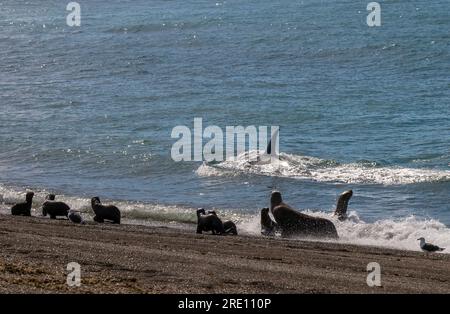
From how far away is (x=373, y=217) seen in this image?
20203mm

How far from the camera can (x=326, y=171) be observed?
82.5ft

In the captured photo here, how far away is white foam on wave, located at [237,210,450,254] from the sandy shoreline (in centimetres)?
153

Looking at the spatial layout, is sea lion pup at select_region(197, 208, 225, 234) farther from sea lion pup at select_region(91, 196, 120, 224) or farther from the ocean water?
sea lion pup at select_region(91, 196, 120, 224)

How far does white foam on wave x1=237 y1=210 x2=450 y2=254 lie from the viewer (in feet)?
57.7

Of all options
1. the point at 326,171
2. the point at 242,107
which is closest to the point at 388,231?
the point at 326,171

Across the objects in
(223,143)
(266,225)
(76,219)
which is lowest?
(266,225)

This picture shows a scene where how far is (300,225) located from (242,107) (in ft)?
57.5

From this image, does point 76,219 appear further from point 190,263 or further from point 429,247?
point 190,263

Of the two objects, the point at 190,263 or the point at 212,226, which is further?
the point at 212,226

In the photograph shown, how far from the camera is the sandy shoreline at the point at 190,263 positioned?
10.3 metres

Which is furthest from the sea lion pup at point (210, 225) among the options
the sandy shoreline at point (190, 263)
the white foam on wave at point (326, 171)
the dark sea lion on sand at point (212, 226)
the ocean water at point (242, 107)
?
the white foam on wave at point (326, 171)
